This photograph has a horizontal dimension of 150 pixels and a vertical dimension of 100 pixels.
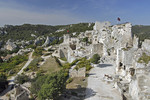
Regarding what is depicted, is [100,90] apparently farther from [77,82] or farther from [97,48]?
[97,48]

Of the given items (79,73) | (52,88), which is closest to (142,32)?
(79,73)

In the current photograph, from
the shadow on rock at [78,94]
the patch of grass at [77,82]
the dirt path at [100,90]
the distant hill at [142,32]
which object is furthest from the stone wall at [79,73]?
the distant hill at [142,32]

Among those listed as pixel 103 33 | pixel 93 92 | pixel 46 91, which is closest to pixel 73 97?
pixel 93 92

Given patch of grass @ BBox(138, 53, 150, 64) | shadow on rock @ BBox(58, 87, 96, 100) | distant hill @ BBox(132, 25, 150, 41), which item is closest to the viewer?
patch of grass @ BBox(138, 53, 150, 64)

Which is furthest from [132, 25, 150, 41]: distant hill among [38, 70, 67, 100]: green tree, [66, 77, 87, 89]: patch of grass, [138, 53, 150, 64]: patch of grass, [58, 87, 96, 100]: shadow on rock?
[38, 70, 67, 100]: green tree

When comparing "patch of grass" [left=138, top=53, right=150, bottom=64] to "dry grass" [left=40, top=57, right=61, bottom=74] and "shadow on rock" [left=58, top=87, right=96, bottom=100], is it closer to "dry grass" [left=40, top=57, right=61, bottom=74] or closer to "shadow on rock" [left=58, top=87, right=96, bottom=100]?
"shadow on rock" [left=58, top=87, right=96, bottom=100]

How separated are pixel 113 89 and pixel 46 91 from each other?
6.74 meters

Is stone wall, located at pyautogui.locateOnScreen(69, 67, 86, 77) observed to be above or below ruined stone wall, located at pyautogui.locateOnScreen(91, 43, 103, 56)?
below

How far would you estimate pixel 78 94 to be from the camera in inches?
455

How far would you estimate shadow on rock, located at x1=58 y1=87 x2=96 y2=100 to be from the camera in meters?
11.3

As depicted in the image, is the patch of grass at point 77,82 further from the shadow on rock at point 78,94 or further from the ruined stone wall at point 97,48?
the ruined stone wall at point 97,48

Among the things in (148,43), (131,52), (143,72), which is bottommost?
(143,72)

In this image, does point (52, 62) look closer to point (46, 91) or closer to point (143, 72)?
point (46, 91)

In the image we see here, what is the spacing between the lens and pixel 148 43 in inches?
512
